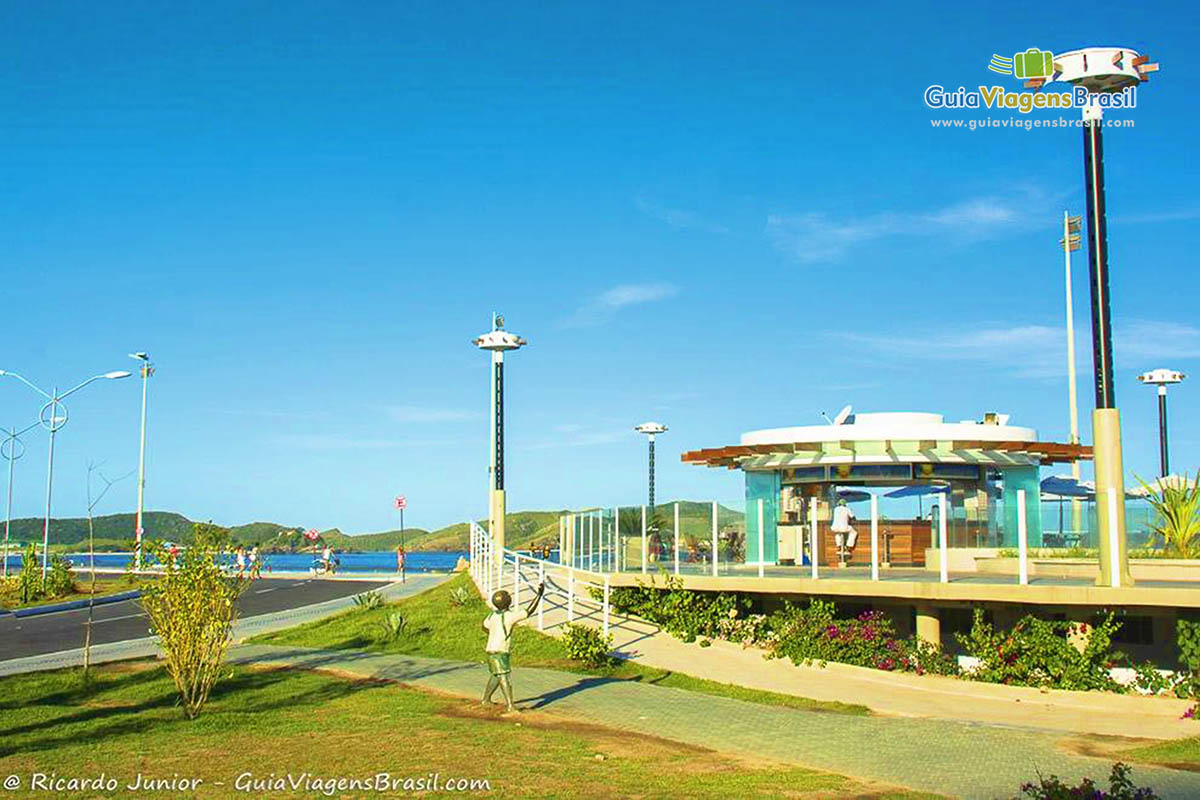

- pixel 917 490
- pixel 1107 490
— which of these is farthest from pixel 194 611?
pixel 917 490

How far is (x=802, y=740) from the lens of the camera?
41.8ft

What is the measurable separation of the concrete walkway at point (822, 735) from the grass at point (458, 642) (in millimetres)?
710

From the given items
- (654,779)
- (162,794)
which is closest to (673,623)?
(654,779)

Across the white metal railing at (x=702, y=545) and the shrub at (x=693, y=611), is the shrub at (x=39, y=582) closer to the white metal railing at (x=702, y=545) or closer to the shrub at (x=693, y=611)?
the white metal railing at (x=702, y=545)

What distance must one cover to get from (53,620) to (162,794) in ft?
72.3

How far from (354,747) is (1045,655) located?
1034 cm

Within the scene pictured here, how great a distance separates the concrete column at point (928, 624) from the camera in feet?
59.8

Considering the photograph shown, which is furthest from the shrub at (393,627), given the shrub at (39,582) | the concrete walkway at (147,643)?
the shrub at (39,582)

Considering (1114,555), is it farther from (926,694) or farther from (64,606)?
(64,606)

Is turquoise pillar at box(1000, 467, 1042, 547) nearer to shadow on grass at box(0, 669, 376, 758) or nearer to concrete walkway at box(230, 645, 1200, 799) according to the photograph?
concrete walkway at box(230, 645, 1200, 799)

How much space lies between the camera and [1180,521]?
19.8m

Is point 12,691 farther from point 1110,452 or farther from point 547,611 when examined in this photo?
point 1110,452

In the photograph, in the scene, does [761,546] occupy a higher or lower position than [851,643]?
higher

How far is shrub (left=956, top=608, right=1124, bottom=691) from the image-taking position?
1634cm
